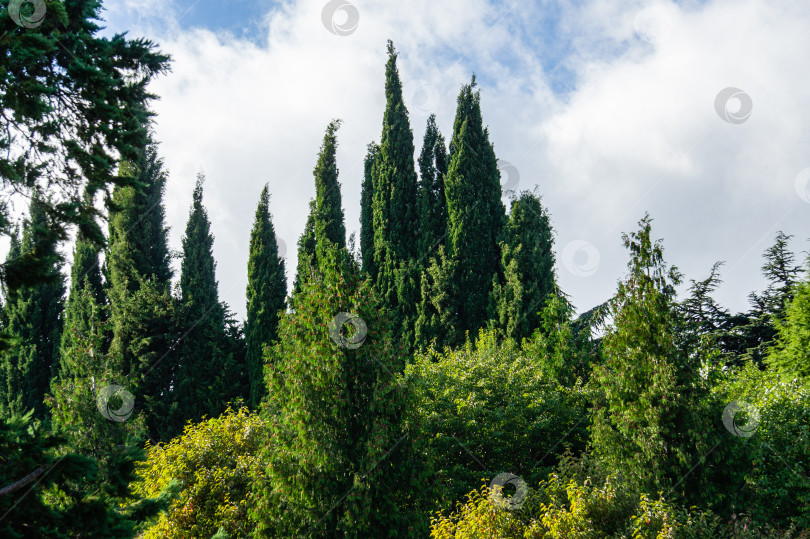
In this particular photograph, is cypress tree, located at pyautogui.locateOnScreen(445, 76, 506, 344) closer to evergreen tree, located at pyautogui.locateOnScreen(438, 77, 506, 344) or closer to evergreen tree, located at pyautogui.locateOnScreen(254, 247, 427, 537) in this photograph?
evergreen tree, located at pyautogui.locateOnScreen(438, 77, 506, 344)

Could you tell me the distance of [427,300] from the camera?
21.7m

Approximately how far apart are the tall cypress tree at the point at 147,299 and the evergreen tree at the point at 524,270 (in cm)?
1224

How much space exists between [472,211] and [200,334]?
1147cm

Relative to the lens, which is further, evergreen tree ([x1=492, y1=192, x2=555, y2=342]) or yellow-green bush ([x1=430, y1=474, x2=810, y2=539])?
evergreen tree ([x1=492, y1=192, x2=555, y2=342])

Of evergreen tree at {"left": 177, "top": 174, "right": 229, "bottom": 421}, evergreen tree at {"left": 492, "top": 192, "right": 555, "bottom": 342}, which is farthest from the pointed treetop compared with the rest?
evergreen tree at {"left": 492, "top": 192, "right": 555, "bottom": 342}

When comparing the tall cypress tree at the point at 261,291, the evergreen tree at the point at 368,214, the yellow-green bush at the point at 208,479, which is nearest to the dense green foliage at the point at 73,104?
the yellow-green bush at the point at 208,479

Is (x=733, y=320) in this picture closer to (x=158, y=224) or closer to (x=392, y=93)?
(x=392, y=93)

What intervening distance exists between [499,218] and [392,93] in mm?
7255

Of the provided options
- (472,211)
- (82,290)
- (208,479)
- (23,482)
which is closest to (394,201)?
(472,211)

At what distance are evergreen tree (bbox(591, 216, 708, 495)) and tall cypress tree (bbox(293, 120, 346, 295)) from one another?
15348 millimetres

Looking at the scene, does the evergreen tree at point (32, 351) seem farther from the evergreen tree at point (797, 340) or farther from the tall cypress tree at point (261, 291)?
the evergreen tree at point (797, 340)

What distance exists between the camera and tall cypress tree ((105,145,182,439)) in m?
21.1

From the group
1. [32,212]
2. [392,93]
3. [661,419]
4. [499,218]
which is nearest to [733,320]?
[499,218]

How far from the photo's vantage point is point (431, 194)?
24.0 metres
